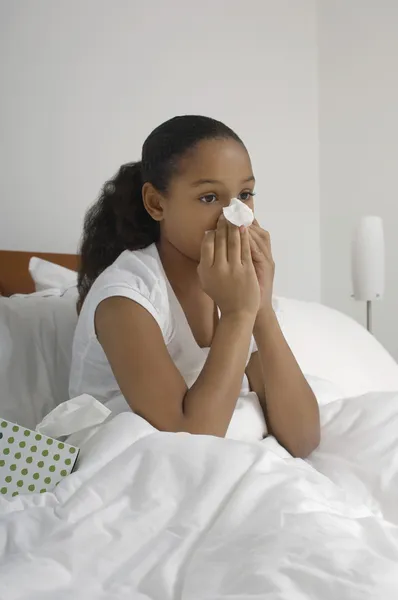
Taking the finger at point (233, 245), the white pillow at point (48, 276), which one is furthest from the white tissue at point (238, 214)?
the white pillow at point (48, 276)

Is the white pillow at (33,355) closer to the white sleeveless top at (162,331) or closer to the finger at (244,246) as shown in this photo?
the white sleeveless top at (162,331)

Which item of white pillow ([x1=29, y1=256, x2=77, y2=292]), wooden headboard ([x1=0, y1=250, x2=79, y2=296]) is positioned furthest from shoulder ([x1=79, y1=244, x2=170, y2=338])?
wooden headboard ([x1=0, y1=250, x2=79, y2=296])

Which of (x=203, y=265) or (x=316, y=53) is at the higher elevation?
(x=316, y=53)

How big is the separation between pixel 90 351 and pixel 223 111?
1.37m

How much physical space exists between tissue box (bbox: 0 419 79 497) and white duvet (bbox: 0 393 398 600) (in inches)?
1.0

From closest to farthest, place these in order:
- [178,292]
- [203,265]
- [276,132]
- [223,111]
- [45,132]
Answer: [203,265], [178,292], [45,132], [223,111], [276,132]

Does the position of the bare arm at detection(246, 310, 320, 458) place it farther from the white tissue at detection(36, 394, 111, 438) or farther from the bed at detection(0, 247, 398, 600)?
the white tissue at detection(36, 394, 111, 438)

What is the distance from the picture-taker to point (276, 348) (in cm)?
120

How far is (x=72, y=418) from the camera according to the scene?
1008mm

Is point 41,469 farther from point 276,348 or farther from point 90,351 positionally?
point 276,348

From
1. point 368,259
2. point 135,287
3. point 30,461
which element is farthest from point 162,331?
point 368,259

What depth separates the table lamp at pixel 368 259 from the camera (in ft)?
6.91

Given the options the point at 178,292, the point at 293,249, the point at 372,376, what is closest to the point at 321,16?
the point at 293,249

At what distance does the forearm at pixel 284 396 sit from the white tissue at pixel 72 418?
31 centimetres
